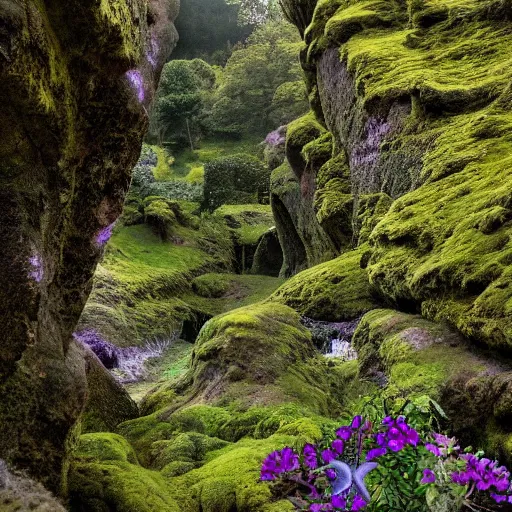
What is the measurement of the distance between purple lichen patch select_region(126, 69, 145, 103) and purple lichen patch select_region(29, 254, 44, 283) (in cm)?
152

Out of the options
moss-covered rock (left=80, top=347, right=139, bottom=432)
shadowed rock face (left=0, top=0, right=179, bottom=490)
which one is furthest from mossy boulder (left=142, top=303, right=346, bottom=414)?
shadowed rock face (left=0, top=0, right=179, bottom=490)

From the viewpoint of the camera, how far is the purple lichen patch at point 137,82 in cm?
398

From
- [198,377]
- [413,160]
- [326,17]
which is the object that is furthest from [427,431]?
[326,17]

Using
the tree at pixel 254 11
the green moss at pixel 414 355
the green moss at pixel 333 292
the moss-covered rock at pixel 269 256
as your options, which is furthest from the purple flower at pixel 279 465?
the tree at pixel 254 11

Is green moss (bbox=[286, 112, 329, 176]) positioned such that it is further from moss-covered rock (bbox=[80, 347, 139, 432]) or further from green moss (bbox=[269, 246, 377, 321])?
moss-covered rock (bbox=[80, 347, 139, 432])

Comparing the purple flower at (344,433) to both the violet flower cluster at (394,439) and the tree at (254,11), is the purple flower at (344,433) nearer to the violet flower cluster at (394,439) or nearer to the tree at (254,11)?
the violet flower cluster at (394,439)

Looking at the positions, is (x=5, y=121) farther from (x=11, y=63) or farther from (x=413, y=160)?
(x=413, y=160)

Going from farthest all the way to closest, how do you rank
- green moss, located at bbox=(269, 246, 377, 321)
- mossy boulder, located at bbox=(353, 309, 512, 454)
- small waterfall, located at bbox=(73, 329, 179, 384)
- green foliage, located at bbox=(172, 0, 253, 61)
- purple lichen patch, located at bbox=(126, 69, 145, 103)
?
green foliage, located at bbox=(172, 0, 253, 61) → small waterfall, located at bbox=(73, 329, 179, 384) → green moss, located at bbox=(269, 246, 377, 321) → mossy boulder, located at bbox=(353, 309, 512, 454) → purple lichen patch, located at bbox=(126, 69, 145, 103)

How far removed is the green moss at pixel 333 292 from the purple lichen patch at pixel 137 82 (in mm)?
5590

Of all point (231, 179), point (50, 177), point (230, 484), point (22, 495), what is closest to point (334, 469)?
point (22, 495)

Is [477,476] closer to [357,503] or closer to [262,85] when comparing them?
[357,503]

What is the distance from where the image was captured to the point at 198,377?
6.88 meters

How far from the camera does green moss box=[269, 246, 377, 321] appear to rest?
9102 mm

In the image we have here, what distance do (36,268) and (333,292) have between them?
6.94 metres
